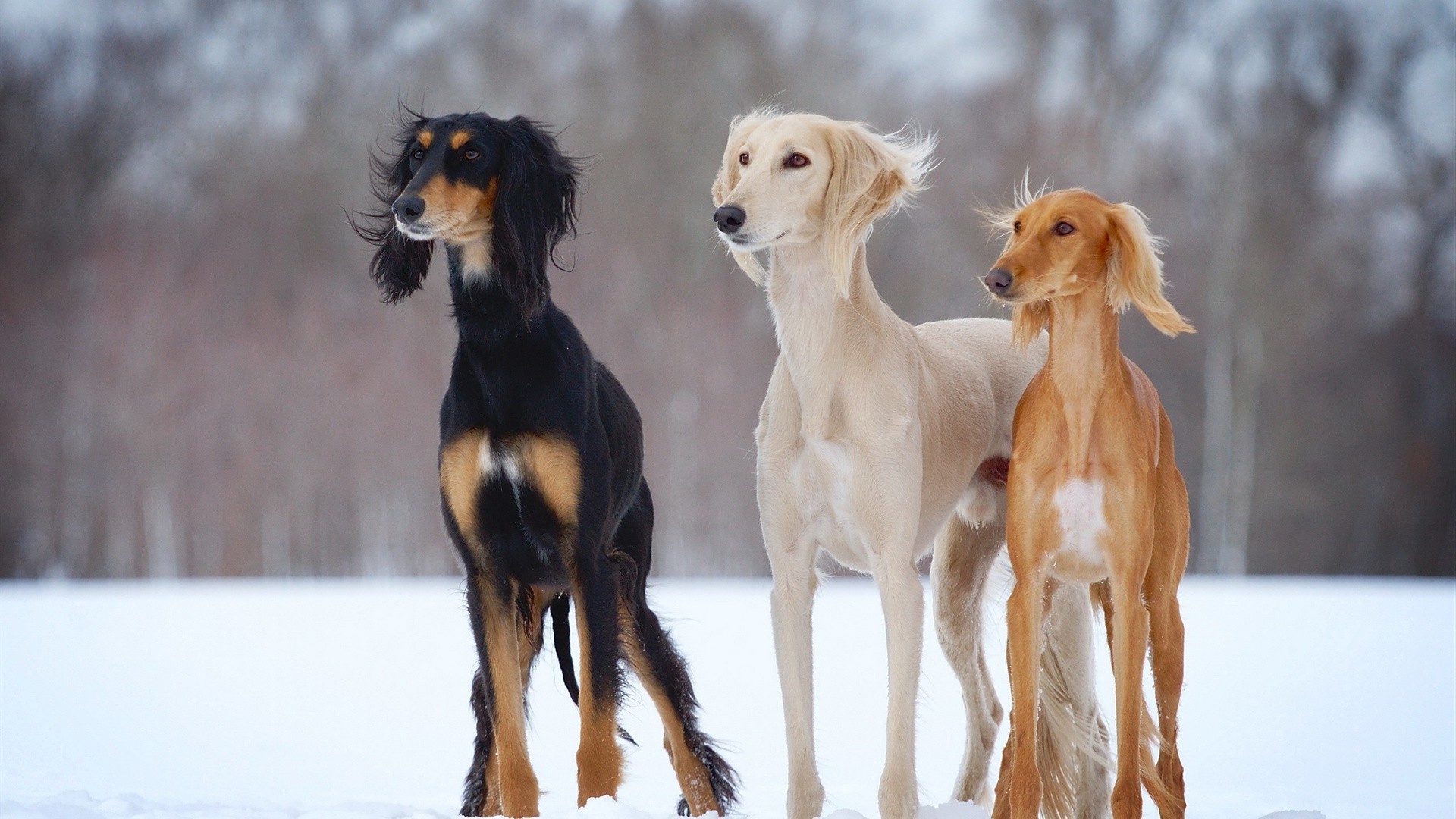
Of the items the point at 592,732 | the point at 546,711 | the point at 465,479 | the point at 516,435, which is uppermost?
the point at 516,435

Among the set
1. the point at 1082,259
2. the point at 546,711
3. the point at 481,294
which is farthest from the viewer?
the point at 546,711

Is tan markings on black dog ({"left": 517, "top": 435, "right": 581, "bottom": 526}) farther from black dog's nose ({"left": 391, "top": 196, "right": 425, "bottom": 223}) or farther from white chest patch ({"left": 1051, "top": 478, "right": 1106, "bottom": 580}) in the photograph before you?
white chest patch ({"left": 1051, "top": 478, "right": 1106, "bottom": 580})

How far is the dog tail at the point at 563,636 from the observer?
4.20 meters

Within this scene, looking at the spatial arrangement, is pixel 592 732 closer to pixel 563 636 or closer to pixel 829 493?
pixel 563 636

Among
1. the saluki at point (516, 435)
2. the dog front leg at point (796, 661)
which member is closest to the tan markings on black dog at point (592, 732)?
the saluki at point (516, 435)

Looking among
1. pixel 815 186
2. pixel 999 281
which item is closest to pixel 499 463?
pixel 815 186

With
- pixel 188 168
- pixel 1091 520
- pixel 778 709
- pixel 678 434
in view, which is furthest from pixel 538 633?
pixel 188 168

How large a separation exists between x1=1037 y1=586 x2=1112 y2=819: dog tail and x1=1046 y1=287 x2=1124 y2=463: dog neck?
2.79 ft

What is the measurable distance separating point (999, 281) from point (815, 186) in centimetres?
60

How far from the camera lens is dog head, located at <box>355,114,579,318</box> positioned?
11.8 feet

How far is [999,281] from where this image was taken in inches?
125

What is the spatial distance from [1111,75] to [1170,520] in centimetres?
1163

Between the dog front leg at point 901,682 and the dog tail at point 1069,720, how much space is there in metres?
0.66

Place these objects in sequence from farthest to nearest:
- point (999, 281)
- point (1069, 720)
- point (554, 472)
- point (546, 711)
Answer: point (546, 711) → point (1069, 720) → point (554, 472) → point (999, 281)
